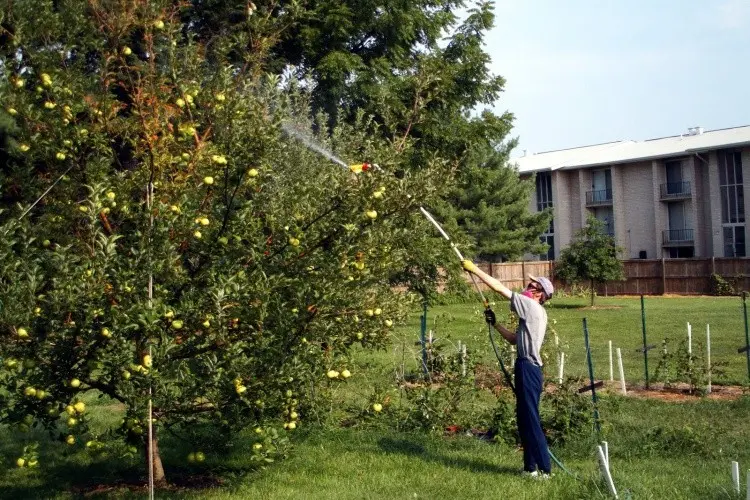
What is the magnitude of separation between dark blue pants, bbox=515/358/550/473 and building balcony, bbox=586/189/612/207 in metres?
49.8

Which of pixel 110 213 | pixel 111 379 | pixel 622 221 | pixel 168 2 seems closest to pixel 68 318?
pixel 111 379

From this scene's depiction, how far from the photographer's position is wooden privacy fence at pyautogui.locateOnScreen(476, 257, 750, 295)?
45.1 metres

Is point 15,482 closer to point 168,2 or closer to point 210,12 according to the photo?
point 168,2

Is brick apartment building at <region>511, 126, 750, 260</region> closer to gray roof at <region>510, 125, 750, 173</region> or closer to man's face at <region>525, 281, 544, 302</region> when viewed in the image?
gray roof at <region>510, 125, 750, 173</region>

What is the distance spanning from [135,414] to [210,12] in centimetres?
1073

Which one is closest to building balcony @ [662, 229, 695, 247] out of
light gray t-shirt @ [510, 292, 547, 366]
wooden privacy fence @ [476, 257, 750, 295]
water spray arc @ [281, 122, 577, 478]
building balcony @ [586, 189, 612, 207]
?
building balcony @ [586, 189, 612, 207]

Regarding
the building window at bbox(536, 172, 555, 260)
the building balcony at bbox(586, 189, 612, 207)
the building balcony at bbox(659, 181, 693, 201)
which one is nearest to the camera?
the building balcony at bbox(659, 181, 693, 201)

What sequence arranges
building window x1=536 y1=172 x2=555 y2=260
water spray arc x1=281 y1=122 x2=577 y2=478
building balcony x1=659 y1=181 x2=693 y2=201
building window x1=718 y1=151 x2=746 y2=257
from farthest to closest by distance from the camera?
building window x1=536 y1=172 x2=555 y2=260 → building balcony x1=659 y1=181 x2=693 y2=201 → building window x1=718 y1=151 x2=746 y2=257 → water spray arc x1=281 y1=122 x2=577 y2=478

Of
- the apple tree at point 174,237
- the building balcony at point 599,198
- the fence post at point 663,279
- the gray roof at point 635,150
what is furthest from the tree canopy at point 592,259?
the apple tree at point 174,237

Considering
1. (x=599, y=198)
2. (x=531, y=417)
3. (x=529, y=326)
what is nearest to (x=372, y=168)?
(x=529, y=326)

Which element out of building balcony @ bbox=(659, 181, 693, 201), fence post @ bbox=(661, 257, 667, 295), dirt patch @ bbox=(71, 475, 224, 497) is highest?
building balcony @ bbox=(659, 181, 693, 201)

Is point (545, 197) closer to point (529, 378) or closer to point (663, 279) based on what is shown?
point (663, 279)

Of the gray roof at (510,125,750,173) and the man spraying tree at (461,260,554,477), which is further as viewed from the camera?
the gray roof at (510,125,750,173)

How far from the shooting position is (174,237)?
6594 millimetres
